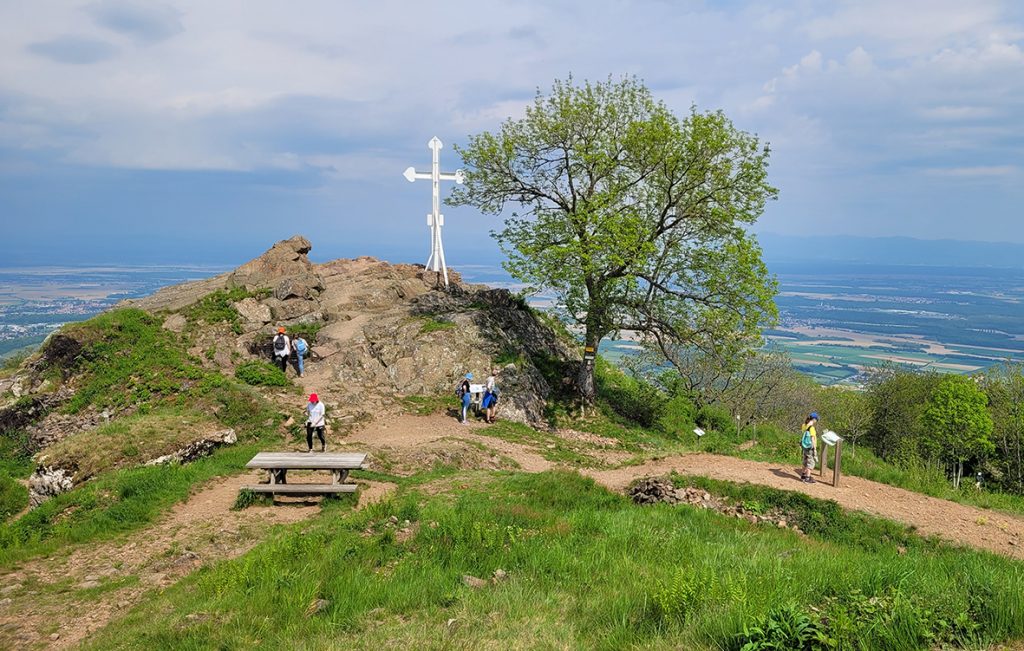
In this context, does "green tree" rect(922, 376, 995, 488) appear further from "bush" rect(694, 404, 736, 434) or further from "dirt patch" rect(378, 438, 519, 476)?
"dirt patch" rect(378, 438, 519, 476)

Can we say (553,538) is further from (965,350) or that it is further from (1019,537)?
(965,350)

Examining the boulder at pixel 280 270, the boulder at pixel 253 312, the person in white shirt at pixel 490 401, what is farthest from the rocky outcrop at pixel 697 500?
the boulder at pixel 280 270

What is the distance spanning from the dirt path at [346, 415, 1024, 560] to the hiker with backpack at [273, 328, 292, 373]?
17.1ft

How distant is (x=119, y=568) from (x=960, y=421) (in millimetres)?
44360

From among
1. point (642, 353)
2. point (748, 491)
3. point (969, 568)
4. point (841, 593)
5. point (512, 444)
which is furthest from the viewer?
point (642, 353)

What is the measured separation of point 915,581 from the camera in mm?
6008

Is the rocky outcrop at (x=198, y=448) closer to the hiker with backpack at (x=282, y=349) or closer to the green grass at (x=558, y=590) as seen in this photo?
the hiker with backpack at (x=282, y=349)

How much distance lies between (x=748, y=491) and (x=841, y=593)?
23.2 feet

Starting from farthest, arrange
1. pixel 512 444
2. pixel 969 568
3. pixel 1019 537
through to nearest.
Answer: pixel 512 444
pixel 1019 537
pixel 969 568

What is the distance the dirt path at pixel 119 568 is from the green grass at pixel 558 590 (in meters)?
0.66

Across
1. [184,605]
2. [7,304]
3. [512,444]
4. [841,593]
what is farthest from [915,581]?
[7,304]

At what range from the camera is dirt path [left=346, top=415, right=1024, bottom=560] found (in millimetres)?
11227

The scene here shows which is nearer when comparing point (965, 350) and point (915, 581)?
point (915, 581)

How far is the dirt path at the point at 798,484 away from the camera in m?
11.2
